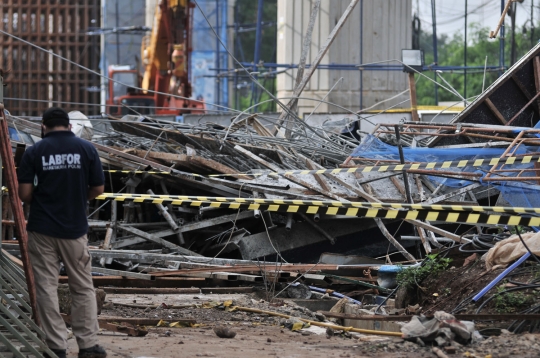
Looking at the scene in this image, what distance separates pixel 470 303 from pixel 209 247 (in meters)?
5.27

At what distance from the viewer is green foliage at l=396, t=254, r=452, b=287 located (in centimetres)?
877

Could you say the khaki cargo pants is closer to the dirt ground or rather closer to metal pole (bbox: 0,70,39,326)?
metal pole (bbox: 0,70,39,326)

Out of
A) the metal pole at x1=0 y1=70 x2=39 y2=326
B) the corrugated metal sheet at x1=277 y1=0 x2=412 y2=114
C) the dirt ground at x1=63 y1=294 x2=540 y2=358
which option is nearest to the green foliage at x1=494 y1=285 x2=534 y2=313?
the dirt ground at x1=63 y1=294 x2=540 y2=358

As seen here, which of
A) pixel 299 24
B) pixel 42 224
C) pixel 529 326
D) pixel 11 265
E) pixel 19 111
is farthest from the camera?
pixel 19 111

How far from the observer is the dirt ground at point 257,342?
620 cm

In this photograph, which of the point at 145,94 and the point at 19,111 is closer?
the point at 145,94

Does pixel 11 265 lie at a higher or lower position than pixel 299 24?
lower

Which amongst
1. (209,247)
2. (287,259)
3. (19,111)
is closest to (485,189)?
(287,259)

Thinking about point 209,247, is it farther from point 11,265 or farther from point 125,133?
point 11,265

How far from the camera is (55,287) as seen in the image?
6.05m

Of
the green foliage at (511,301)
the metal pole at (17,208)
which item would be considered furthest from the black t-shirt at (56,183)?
the green foliage at (511,301)

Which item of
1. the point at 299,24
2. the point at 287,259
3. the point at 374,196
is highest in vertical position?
the point at 299,24

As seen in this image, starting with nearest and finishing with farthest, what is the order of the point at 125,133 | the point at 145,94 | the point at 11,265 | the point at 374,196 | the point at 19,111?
the point at 11,265, the point at 374,196, the point at 125,133, the point at 145,94, the point at 19,111

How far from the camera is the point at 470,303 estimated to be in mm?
7754
